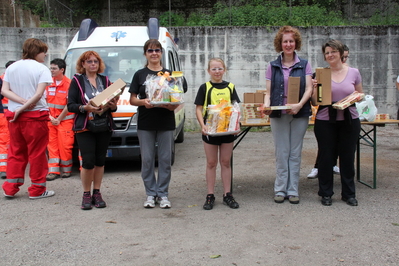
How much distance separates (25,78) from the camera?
6.09 m

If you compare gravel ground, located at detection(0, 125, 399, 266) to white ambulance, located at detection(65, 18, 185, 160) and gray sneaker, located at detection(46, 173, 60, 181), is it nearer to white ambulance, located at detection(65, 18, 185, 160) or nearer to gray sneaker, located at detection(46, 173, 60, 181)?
gray sneaker, located at detection(46, 173, 60, 181)

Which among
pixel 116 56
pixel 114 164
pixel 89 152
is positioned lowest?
pixel 114 164

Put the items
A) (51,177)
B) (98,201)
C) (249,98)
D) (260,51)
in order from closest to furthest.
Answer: (98,201) → (249,98) → (51,177) → (260,51)

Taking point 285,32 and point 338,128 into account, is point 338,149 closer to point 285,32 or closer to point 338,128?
point 338,128

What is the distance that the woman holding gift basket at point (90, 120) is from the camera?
554 cm

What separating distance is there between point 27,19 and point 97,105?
1303 centimetres

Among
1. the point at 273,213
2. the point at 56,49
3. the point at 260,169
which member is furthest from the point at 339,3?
the point at 273,213

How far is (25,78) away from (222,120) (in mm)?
2761

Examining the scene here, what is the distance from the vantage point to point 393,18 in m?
14.4

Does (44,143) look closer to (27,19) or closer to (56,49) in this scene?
(56,49)

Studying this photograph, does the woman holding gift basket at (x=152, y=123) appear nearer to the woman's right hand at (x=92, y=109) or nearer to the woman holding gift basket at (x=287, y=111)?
the woman's right hand at (x=92, y=109)

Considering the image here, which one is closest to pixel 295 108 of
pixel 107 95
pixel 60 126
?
pixel 107 95

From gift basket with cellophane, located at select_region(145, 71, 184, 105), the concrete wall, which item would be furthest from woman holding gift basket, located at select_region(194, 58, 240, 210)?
the concrete wall

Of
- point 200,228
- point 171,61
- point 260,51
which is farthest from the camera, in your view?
point 260,51
